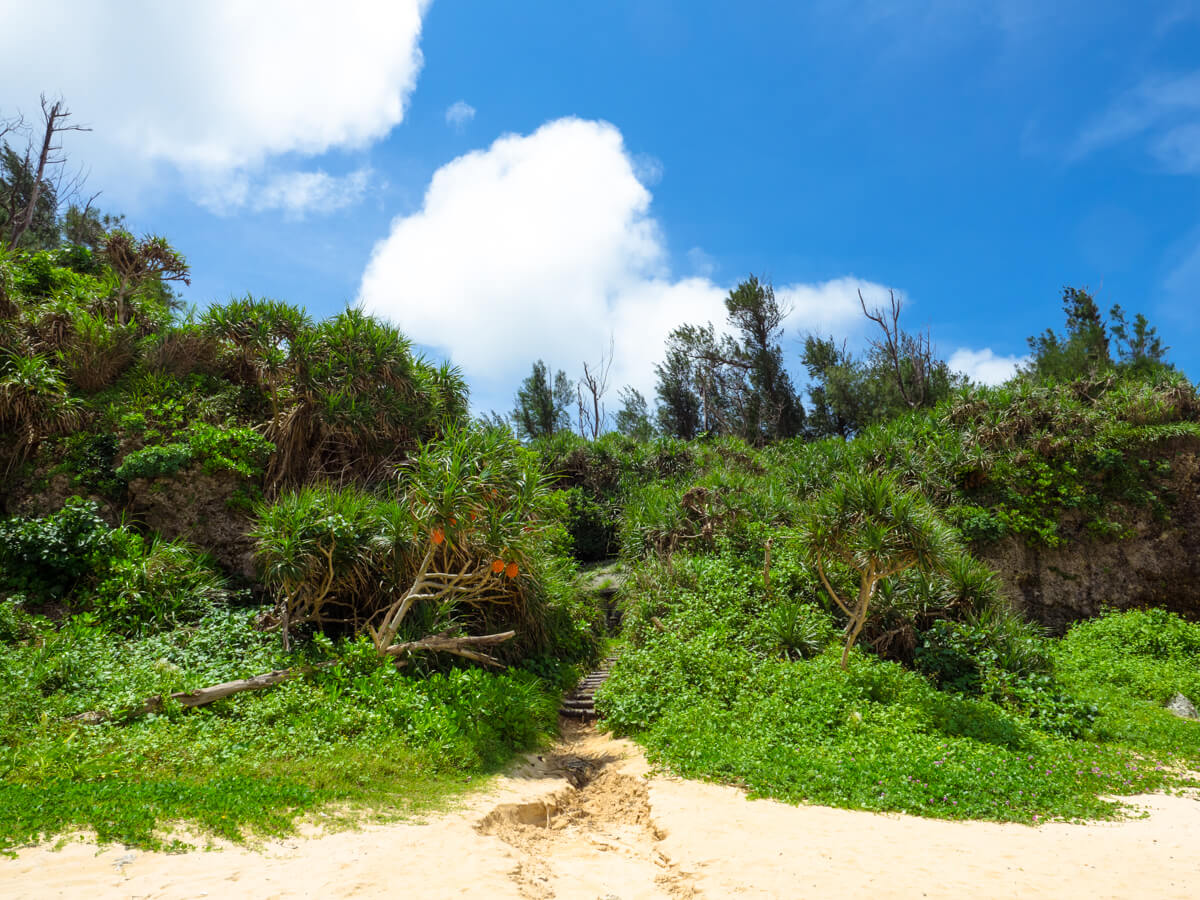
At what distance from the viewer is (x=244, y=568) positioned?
37.4ft

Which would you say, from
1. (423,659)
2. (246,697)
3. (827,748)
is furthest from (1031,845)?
(246,697)

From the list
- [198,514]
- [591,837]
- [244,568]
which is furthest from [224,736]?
[198,514]

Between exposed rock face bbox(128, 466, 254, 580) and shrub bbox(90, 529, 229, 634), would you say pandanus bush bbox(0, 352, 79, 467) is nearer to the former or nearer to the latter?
exposed rock face bbox(128, 466, 254, 580)

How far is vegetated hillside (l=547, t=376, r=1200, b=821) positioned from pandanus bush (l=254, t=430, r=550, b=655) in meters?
3.06

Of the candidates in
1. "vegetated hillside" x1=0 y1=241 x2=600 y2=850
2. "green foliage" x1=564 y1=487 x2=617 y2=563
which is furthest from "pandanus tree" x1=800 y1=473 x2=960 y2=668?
"green foliage" x1=564 y1=487 x2=617 y2=563

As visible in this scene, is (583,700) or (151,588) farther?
(583,700)

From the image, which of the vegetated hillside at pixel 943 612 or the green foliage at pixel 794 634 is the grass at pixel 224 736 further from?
the green foliage at pixel 794 634

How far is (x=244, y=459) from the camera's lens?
38.8 ft

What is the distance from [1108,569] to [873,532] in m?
8.73

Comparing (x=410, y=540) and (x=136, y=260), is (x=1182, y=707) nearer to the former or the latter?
(x=410, y=540)

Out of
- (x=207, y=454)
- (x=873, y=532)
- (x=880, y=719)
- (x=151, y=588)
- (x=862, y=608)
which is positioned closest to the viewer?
(x=880, y=719)

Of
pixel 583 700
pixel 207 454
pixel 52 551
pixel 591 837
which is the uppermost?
pixel 207 454

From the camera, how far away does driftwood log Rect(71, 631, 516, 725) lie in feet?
22.8

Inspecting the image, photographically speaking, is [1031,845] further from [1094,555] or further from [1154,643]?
[1094,555]
